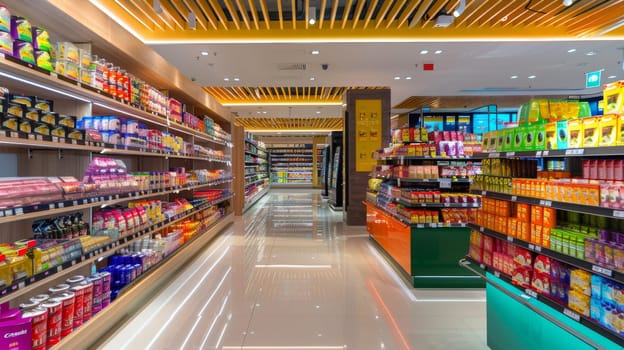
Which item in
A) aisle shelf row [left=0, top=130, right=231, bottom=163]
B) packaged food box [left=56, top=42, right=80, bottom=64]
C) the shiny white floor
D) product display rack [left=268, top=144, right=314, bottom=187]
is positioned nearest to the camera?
aisle shelf row [left=0, top=130, right=231, bottom=163]

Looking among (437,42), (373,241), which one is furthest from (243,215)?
(437,42)

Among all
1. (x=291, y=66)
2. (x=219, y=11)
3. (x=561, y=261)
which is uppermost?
(x=219, y=11)

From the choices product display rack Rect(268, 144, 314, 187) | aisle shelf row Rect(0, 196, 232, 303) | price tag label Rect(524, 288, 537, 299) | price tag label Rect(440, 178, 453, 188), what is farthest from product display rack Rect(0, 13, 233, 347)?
product display rack Rect(268, 144, 314, 187)

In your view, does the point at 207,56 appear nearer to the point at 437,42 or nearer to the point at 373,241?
the point at 437,42

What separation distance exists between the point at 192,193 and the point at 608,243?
6402 mm

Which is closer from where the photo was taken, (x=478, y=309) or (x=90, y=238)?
(x=90, y=238)

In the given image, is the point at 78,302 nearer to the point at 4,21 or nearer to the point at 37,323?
the point at 37,323

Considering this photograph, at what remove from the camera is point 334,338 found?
301 cm

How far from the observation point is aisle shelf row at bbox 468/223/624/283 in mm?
1630

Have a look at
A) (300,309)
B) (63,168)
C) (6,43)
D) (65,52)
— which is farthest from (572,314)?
(63,168)

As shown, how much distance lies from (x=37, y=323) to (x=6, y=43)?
1742 mm

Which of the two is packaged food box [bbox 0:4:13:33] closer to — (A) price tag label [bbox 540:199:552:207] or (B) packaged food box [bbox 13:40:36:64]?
(B) packaged food box [bbox 13:40:36:64]

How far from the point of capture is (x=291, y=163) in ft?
82.5

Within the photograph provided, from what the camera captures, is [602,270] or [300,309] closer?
[602,270]
